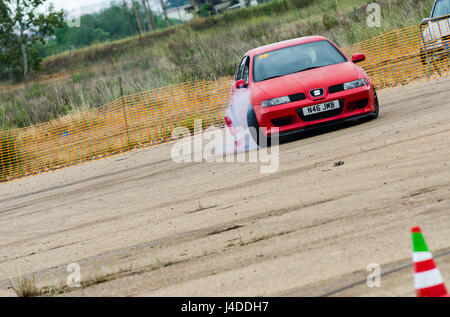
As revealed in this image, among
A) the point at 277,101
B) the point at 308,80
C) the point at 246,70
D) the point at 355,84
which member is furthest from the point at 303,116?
the point at 246,70

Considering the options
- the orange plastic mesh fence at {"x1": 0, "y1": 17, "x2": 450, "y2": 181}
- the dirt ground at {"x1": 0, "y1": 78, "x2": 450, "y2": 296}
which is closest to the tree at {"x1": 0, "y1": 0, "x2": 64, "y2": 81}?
the orange plastic mesh fence at {"x1": 0, "y1": 17, "x2": 450, "y2": 181}

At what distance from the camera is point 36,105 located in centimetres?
2841

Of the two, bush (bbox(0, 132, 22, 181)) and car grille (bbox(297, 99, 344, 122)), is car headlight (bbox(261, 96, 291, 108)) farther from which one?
bush (bbox(0, 132, 22, 181))

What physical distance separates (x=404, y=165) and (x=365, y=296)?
3.90 meters

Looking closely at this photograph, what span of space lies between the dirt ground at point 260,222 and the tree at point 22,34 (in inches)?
1439

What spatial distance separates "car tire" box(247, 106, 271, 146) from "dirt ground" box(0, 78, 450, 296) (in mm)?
601

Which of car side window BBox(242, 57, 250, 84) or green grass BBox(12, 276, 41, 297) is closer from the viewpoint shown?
green grass BBox(12, 276, 41, 297)

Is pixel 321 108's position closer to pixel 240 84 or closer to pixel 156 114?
pixel 240 84

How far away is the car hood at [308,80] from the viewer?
11477 mm

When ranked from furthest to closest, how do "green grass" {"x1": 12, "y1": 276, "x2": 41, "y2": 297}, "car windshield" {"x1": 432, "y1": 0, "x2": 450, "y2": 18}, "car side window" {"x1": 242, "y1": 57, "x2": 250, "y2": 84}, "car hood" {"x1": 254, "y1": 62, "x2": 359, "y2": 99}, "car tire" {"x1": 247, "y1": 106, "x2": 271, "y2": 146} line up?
"car windshield" {"x1": 432, "y1": 0, "x2": 450, "y2": 18}
"car side window" {"x1": 242, "y1": 57, "x2": 250, "y2": 84}
"car tire" {"x1": 247, "y1": 106, "x2": 271, "y2": 146}
"car hood" {"x1": 254, "y1": 62, "x2": 359, "y2": 99}
"green grass" {"x1": 12, "y1": 276, "x2": 41, "y2": 297}

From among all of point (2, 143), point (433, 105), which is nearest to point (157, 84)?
point (2, 143)

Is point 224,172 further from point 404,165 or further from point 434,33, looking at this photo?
point 434,33

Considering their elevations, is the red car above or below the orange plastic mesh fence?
above

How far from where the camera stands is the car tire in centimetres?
1165
